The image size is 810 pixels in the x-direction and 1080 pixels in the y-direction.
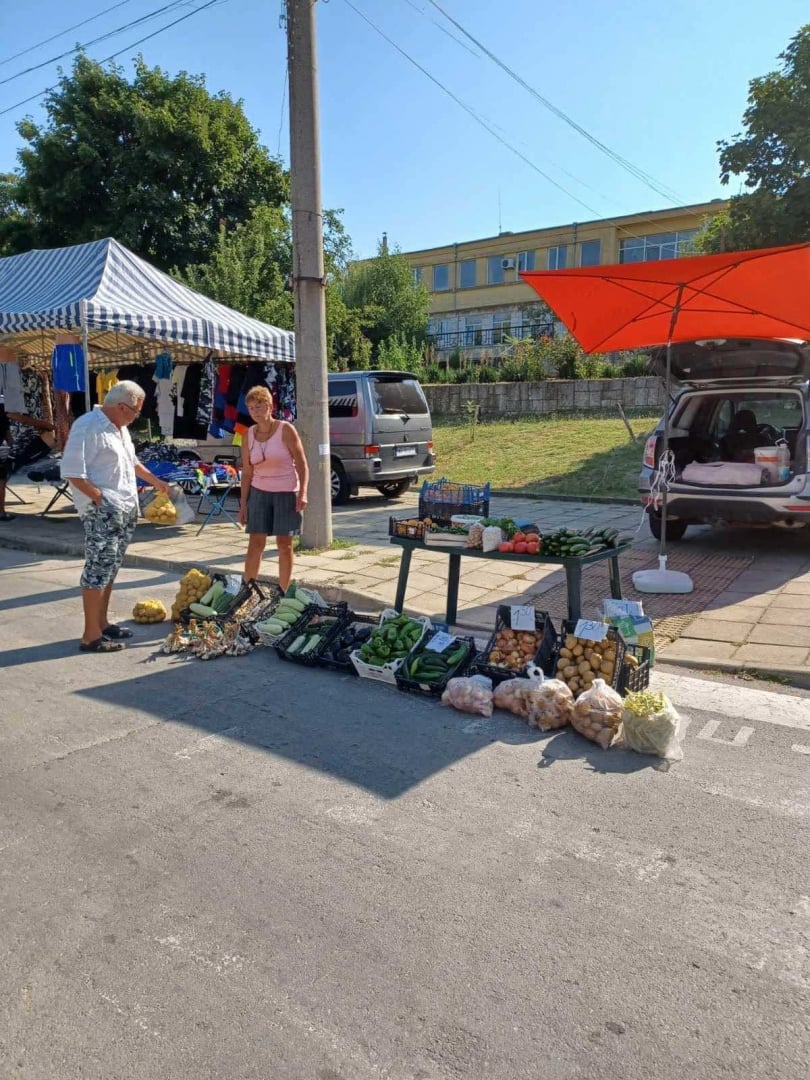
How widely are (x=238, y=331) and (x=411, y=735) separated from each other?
300 inches

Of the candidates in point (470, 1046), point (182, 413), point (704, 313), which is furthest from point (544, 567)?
point (182, 413)

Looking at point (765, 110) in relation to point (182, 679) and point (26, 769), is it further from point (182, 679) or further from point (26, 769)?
point (26, 769)

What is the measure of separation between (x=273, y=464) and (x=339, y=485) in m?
5.87

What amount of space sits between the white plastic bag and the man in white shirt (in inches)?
100

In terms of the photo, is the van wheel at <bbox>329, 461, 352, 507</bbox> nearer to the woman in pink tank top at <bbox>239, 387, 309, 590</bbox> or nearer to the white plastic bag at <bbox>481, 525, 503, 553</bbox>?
the woman in pink tank top at <bbox>239, 387, 309, 590</bbox>

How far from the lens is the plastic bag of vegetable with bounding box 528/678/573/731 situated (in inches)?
165

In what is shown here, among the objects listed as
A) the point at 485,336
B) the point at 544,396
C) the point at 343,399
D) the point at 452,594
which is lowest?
the point at 452,594

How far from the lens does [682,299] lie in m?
6.84

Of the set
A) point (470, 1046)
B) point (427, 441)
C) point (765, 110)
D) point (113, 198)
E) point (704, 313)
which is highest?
point (113, 198)

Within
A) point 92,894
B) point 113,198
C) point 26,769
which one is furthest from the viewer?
point 113,198

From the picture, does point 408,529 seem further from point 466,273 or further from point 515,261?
point 466,273

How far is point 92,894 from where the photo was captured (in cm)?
279

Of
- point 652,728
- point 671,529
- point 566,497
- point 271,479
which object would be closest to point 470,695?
point 652,728

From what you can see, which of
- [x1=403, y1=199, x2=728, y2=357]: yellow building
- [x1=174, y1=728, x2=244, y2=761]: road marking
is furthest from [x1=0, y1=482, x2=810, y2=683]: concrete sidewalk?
[x1=403, y1=199, x2=728, y2=357]: yellow building
